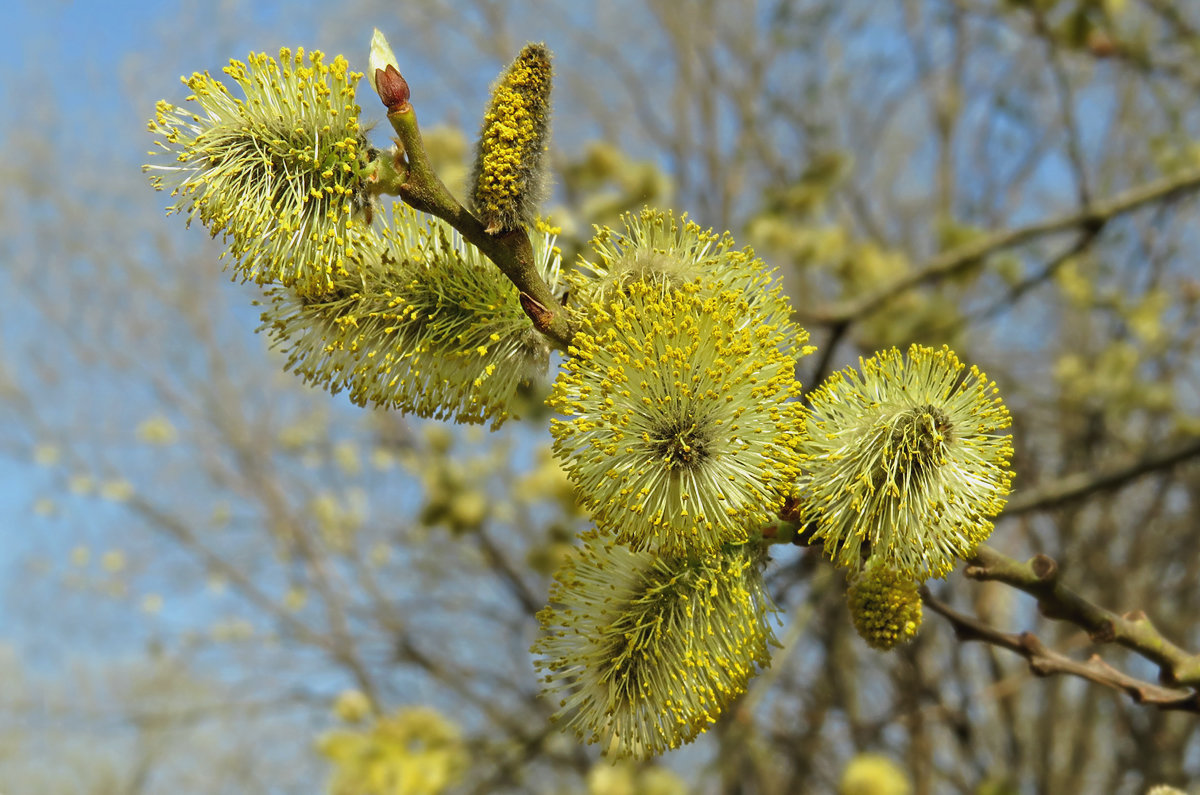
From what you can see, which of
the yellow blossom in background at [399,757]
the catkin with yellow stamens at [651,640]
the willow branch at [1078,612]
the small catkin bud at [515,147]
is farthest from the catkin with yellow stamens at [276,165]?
the yellow blossom in background at [399,757]

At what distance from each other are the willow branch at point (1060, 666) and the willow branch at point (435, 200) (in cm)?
64

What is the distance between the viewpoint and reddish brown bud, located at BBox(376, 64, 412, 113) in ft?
3.70

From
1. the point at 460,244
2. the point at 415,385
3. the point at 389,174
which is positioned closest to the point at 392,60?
the point at 389,174

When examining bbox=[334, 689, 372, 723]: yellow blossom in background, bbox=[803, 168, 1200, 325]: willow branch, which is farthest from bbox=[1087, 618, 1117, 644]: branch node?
bbox=[334, 689, 372, 723]: yellow blossom in background

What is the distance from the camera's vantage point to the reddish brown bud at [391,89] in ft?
3.70

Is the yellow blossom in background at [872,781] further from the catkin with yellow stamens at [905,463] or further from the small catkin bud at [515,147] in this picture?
the small catkin bud at [515,147]

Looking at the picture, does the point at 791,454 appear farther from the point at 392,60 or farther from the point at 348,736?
the point at 348,736

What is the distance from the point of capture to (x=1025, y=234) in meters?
2.93

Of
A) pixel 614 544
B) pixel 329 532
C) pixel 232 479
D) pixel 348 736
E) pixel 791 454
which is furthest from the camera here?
pixel 232 479

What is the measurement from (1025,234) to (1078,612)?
1.97 m

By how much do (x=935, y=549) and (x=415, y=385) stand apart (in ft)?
2.28

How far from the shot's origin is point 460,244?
Answer: 4.33ft

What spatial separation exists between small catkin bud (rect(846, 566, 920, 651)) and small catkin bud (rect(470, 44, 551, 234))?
0.63 m

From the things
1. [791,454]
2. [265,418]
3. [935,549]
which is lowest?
[935,549]
